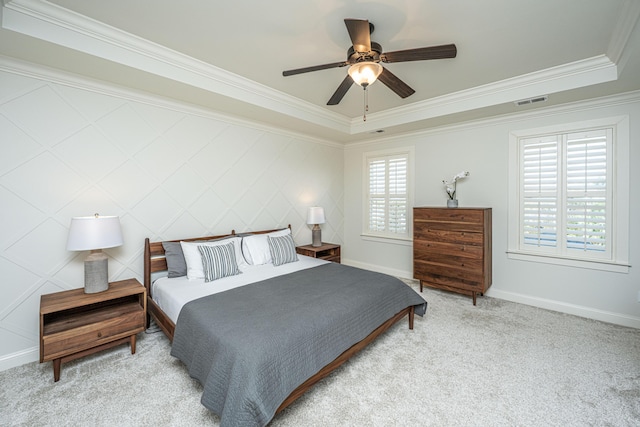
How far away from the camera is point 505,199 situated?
3764 mm

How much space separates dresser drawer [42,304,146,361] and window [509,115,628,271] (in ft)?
14.7

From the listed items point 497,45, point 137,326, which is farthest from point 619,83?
point 137,326

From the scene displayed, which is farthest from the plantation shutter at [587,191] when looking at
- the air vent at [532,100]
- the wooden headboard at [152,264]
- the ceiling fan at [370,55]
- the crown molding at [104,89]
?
the wooden headboard at [152,264]

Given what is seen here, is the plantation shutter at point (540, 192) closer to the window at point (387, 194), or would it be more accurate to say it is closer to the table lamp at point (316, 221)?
the window at point (387, 194)

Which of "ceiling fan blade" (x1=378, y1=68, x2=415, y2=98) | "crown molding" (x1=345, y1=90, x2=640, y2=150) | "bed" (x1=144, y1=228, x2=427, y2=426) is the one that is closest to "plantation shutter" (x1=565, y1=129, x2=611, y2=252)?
"crown molding" (x1=345, y1=90, x2=640, y2=150)

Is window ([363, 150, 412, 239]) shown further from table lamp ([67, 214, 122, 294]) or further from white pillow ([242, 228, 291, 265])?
table lamp ([67, 214, 122, 294])

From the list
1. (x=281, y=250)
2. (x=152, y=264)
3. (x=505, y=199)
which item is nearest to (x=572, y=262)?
(x=505, y=199)

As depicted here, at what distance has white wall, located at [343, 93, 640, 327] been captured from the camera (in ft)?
9.86

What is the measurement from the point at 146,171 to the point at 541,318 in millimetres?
4775

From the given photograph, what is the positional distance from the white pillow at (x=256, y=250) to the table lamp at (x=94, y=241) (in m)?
1.34

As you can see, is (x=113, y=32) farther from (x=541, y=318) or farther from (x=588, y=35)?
(x=541, y=318)

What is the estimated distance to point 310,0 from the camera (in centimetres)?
193

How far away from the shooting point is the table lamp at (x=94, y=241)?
228 centimetres

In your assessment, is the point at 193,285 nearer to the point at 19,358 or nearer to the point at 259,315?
the point at 259,315
